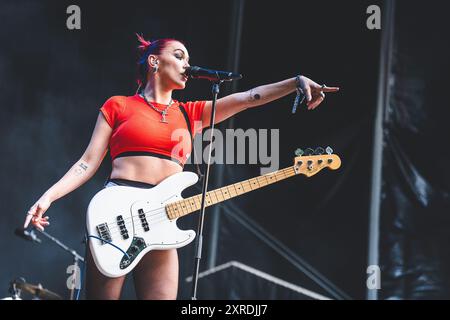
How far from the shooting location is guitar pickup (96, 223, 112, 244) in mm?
2963

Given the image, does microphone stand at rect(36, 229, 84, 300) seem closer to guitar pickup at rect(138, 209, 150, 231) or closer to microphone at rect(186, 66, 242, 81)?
guitar pickup at rect(138, 209, 150, 231)

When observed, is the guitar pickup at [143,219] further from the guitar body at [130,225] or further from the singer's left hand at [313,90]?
the singer's left hand at [313,90]

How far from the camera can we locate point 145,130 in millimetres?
3137

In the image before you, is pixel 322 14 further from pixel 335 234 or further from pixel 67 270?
pixel 67 270

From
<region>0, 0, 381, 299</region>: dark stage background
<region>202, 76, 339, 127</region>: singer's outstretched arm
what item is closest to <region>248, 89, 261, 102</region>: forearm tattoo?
<region>202, 76, 339, 127</region>: singer's outstretched arm

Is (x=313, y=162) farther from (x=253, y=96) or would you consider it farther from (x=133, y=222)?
(x=133, y=222)

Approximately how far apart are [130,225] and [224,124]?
1.95 meters

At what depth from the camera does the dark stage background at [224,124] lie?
438 cm

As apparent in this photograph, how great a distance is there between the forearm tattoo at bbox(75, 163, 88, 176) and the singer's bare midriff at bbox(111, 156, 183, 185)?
0.15 metres

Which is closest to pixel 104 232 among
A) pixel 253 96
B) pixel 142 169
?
pixel 142 169

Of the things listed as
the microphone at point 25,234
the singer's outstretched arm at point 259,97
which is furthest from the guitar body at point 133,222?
the microphone at point 25,234

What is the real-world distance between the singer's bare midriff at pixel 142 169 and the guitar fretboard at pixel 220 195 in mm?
151

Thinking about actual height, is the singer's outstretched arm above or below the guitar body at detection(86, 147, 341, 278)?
above

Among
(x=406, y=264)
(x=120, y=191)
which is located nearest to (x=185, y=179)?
(x=120, y=191)
